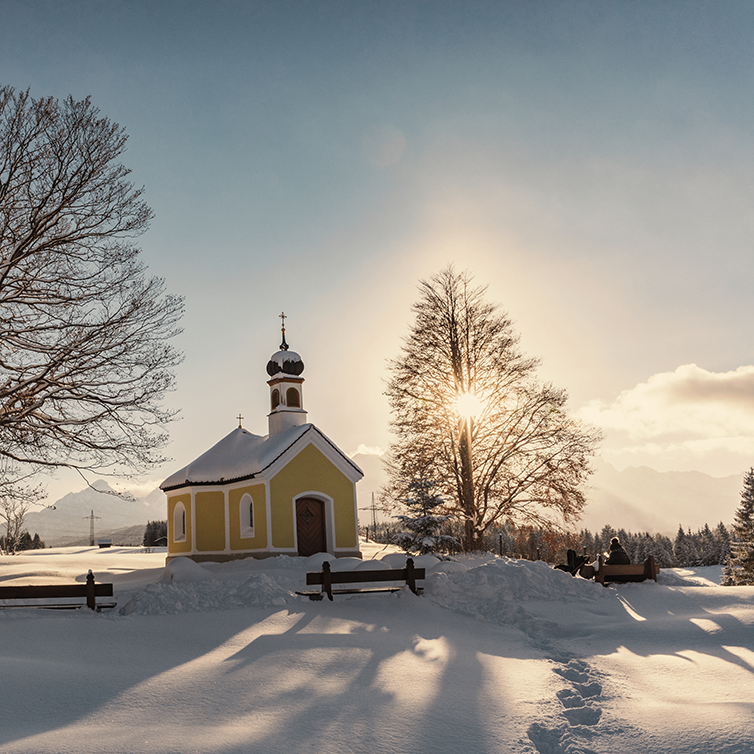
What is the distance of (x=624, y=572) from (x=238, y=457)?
53.3ft

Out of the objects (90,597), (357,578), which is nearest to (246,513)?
(357,578)

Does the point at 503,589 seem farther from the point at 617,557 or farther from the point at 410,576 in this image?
the point at 617,557

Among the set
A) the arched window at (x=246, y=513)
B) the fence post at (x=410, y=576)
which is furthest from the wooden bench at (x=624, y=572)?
the arched window at (x=246, y=513)

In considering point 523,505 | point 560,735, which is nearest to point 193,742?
point 560,735

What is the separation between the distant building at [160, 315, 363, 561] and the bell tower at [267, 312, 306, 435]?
4cm

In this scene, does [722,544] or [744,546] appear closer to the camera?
[744,546]

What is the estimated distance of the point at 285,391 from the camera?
28.6m

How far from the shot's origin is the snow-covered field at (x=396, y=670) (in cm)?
622

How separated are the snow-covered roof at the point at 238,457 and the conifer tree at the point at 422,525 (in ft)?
10.1

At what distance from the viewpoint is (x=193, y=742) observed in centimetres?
597

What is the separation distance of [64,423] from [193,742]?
12631 millimetres

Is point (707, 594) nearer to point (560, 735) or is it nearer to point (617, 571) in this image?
point (617, 571)

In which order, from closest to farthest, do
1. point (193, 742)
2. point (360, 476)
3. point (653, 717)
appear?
point (193, 742), point (653, 717), point (360, 476)

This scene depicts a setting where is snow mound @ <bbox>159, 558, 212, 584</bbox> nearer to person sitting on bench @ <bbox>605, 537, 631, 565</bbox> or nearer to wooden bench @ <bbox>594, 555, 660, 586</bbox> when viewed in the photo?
wooden bench @ <bbox>594, 555, 660, 586</bbox>
